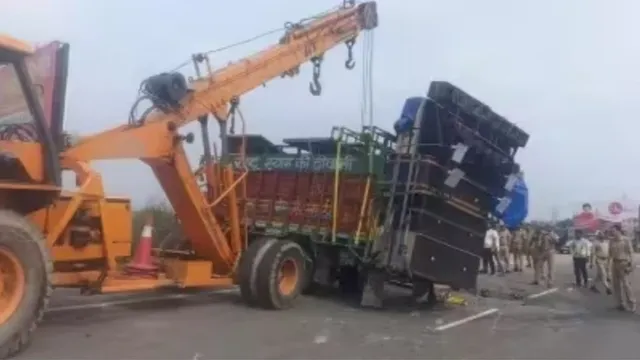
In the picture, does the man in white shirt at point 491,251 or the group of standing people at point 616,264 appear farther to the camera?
the man in white shirt at point 491,251

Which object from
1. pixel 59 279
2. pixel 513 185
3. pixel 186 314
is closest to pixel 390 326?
pixel 186 314

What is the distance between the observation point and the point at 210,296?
37.5 ft

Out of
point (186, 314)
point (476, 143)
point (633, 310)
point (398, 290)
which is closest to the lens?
point (186, 314)

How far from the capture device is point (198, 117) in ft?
32.9

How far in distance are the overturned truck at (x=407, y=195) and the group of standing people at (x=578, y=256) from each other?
3.59 feet

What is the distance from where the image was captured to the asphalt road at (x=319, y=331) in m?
7.42

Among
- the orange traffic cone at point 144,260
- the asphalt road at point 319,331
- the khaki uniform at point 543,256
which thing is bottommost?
the asphalt road at point 319,331

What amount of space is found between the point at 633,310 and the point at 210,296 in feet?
23.3

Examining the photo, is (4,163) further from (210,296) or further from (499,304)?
(499,304)

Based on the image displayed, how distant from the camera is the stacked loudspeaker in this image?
10.6m

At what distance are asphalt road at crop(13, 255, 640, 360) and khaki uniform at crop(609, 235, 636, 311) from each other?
353 millimetres

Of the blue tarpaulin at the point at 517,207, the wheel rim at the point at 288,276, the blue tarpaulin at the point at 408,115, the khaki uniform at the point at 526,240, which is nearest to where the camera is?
the wheel rim at the point at 288,276

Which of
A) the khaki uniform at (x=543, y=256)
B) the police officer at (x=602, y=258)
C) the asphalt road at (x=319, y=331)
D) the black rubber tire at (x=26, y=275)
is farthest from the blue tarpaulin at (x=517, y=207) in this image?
the black rubber tire at (x=26, y=275)

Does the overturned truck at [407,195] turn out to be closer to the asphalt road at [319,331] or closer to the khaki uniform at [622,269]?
the asphalt road at [319,331]
